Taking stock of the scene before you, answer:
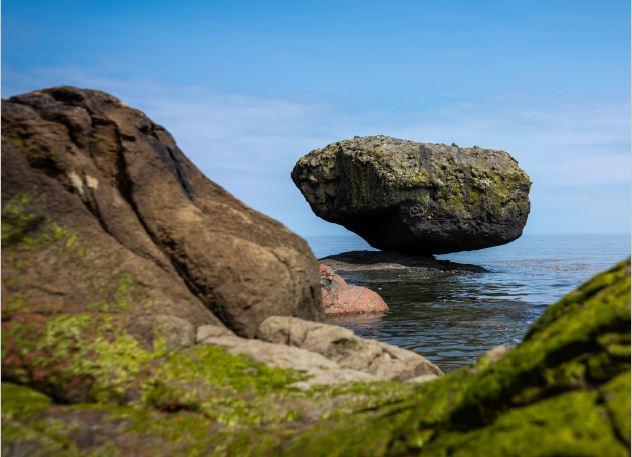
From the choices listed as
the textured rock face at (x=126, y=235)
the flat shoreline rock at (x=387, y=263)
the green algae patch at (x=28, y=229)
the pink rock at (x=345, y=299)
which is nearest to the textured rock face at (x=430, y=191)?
the flat shoreline rock at (x=387, y=263)

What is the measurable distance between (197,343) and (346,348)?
316 cm

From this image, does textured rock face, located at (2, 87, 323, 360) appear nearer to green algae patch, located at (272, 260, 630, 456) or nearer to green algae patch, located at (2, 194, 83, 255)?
green algae patch, located at (2, 194, 83, 255)

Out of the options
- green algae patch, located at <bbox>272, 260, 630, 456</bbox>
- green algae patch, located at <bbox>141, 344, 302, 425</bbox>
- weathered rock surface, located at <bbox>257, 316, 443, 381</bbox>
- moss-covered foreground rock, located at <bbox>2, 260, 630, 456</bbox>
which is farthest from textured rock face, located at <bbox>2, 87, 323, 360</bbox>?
green algae patch, located at <bbox>272, 260, 630, 456</bbox>

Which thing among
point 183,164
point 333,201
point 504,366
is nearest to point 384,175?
point 333,201

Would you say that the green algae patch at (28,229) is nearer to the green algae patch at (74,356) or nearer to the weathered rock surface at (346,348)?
the green algae patch at (74,356)

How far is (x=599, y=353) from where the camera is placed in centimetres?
657

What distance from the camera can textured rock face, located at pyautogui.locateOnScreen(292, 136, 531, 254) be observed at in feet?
165

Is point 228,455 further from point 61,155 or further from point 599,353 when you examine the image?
point 61,155

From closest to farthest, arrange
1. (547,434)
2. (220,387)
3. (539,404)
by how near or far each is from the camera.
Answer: (547,434)
(539,404)
(220,387)

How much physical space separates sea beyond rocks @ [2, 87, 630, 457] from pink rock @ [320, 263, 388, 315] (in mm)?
14063

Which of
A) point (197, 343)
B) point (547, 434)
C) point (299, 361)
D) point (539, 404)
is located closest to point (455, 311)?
point (299, 361)

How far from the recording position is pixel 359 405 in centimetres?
907

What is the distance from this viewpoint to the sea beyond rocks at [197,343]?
6.69m

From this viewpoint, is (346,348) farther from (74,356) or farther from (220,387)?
(74,356)
